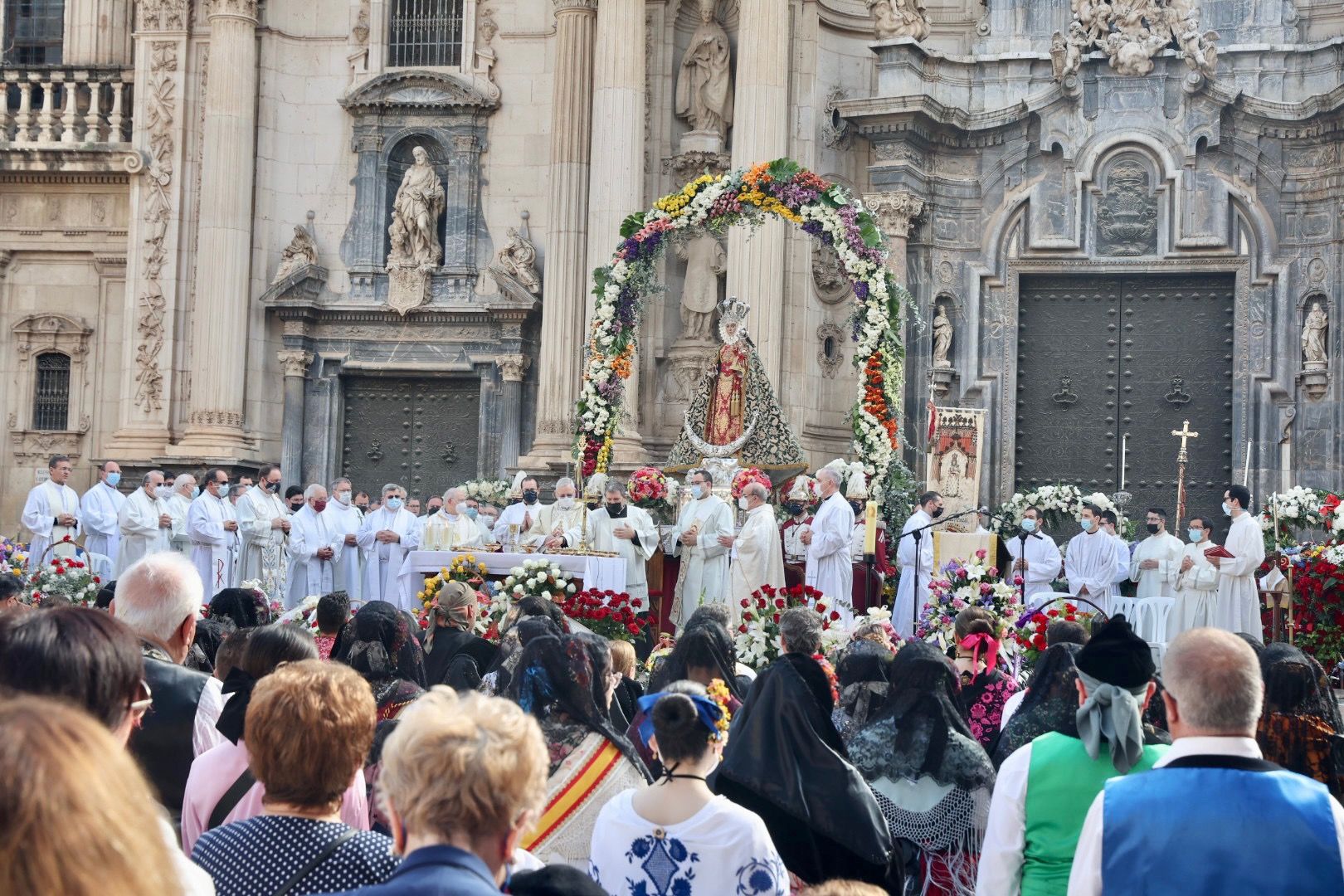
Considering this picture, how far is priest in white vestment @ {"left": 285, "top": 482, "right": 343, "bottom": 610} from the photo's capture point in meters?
19.7

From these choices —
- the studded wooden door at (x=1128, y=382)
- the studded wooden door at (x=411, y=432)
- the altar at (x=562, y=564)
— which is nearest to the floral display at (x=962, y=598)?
the altar at (x=562, y=564)

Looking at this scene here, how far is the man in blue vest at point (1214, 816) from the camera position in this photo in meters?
3.96

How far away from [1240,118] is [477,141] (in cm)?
1008

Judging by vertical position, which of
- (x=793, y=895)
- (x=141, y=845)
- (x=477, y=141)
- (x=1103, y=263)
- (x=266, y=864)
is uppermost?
(x=477, y=141)

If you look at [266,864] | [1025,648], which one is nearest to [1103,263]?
[1025,648]

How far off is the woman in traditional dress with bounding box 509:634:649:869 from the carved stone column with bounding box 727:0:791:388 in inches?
587

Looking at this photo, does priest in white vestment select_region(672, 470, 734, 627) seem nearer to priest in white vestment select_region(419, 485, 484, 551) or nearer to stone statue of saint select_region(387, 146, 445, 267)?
priest in white vestment select_region(419, 485, 484, 551)

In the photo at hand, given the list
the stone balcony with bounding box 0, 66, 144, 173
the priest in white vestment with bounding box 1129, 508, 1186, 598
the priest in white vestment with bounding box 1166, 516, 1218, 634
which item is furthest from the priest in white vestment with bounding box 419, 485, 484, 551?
the stone balcony with bounding box 0, 66, 144, 173

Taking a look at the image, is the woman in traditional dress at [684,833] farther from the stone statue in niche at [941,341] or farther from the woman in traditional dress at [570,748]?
the stone statue in niche at [941,341]

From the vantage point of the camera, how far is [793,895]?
227 inches

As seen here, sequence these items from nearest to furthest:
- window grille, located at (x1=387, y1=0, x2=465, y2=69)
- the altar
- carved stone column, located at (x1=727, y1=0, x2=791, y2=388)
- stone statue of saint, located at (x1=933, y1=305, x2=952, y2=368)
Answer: the altar → carved stone column, located at (x1=727, y1=0, x2=791, y2=388) → stone statue of saint, located at (x1=933, y1=305, x2=952, y2=368) → window grille, located at (x1=387, y1=0, x2=465, y2=69)

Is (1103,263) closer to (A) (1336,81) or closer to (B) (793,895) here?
Answer: (A) (1336,81)

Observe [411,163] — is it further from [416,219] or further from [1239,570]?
[1239,570]

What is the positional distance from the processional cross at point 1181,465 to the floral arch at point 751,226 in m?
3.03
